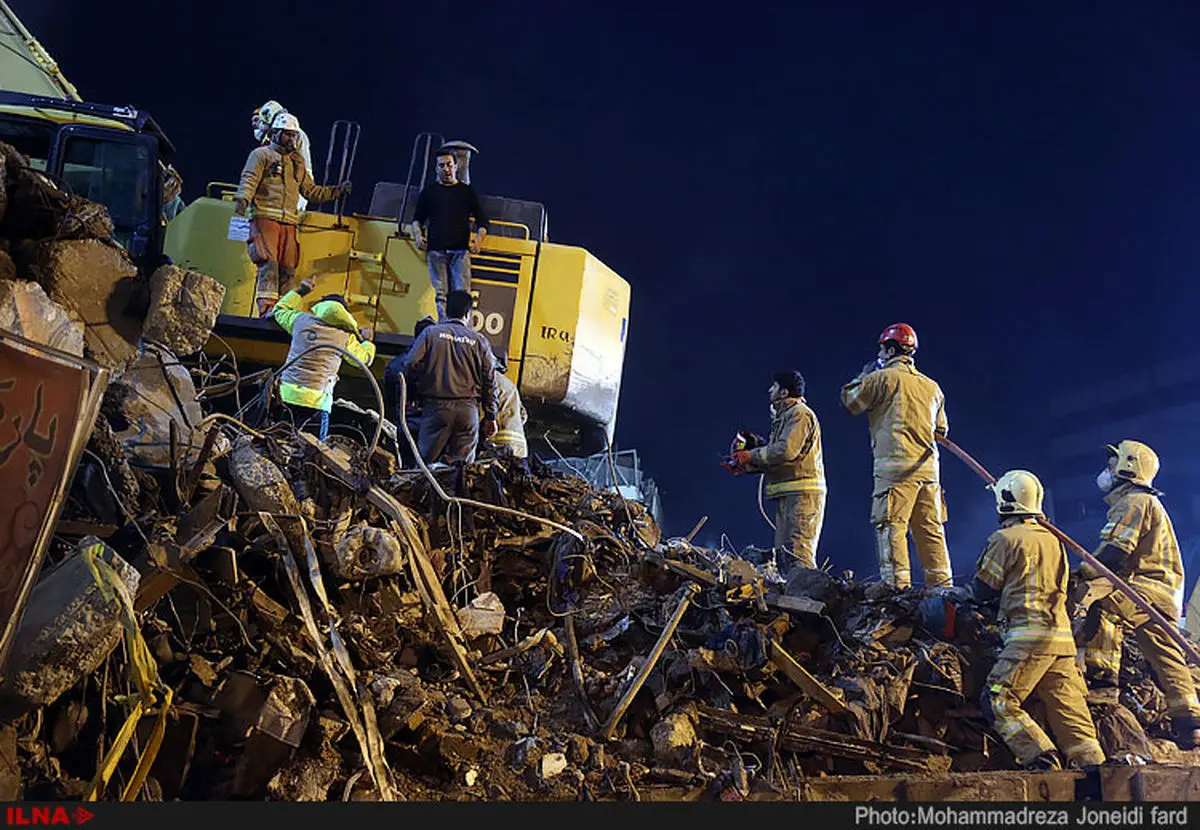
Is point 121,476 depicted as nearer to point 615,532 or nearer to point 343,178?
point 615,532

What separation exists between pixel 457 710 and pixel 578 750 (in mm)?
569

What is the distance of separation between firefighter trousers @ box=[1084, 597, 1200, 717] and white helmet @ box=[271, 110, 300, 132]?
746cm

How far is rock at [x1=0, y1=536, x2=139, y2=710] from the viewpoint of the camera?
2.93 metres

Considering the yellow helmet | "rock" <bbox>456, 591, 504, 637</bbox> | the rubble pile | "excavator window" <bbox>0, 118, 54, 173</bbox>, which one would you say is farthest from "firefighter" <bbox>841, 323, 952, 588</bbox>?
"excavator window" <bbox>0, 118, 54, 173</bbox>

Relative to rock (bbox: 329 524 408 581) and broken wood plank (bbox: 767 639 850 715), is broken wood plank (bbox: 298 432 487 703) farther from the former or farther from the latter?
broken wood plank (bbox: 767 639 850 715)

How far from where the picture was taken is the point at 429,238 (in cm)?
807

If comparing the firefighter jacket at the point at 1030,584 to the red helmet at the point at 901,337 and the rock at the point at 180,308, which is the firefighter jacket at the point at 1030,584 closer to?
the red helmet at the point at 901,337

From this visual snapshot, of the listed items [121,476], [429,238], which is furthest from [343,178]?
[121,476]

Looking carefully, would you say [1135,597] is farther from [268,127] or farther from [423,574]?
[268,127]

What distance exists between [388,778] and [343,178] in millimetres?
6237

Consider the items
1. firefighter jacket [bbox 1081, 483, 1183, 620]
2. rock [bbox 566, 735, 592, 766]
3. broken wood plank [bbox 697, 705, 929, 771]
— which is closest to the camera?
rock [bbox 566, 735, 592, 766]

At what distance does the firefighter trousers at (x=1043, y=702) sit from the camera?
484cm

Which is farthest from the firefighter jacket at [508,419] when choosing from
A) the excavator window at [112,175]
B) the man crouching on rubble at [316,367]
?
the excavator window at [112,175]

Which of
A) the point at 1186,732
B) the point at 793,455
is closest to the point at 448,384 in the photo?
the point at 793,455
